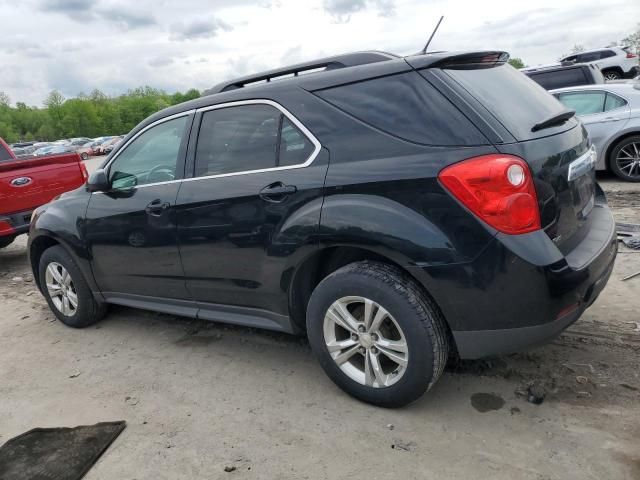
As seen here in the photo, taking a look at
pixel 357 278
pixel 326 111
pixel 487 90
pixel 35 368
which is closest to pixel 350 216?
pixel 357 278

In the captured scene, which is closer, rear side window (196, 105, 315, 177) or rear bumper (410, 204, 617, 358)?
rear bumper (410, 204, 617, 358)

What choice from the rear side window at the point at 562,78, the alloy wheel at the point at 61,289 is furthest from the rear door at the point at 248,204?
the rear side window at the point at 562,78

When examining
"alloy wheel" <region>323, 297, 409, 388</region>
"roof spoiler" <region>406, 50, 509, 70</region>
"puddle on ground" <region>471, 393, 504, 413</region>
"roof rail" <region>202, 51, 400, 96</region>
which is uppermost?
"roof rail" <region>202, 51, 400, 96</region>

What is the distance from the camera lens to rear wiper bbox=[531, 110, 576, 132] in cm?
275

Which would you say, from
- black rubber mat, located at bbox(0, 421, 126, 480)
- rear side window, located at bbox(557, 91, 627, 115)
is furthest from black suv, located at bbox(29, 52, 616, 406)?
rear side window, located at bbox(557, 91, 627, 115)

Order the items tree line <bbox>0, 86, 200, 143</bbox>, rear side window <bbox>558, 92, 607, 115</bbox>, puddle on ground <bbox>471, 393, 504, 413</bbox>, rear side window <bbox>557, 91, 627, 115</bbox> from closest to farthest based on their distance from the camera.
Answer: puddle on ground <bbox>471, 393, 504, 413</bbox>
rear side window <bbox>557, 91, 627, 115</bbox>
rear side window <bbox>558, 92, 607, 115</bbox>
tree line <bbox>0, 86, 200, 143</bbox>

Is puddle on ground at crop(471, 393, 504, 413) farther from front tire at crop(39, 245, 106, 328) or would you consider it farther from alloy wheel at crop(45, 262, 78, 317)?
alloy wheel at crop(45, 262, 78, 317)

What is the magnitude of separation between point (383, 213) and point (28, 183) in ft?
18.3

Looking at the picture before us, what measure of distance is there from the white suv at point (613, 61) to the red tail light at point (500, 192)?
2000 centimetres

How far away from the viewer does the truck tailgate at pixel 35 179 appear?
6.48 m

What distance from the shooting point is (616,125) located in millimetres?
8102

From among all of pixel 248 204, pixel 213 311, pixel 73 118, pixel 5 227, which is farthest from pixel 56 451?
pixel 73 118

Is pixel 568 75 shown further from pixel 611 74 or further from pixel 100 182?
pixel 611 74

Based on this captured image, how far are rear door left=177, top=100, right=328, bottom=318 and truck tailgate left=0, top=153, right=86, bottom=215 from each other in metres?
4.01
